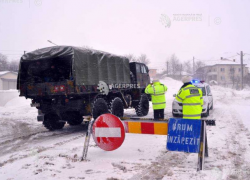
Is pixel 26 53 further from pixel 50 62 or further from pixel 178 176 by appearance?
pixel 178 176

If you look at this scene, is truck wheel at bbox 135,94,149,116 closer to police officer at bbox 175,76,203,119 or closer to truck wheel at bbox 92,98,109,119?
truck wheel at bbox 92,98,109,119

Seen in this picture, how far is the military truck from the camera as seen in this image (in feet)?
28.3

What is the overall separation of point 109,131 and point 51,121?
5090 mm

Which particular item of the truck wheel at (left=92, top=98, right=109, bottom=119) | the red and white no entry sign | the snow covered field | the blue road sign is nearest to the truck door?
the truck wheel at (left=92, top=98, right=109, bottom=119)

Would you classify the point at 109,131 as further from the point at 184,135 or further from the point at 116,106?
the point at 116,106

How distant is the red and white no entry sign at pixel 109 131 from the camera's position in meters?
5.53

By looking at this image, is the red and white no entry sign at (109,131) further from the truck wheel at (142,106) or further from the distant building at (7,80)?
the distant building at (7,80)

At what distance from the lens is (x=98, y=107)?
9.26 meters

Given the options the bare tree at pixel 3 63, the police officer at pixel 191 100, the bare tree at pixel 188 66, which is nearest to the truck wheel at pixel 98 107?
the police officer at pixel 191 100

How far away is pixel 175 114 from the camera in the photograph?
13.0m

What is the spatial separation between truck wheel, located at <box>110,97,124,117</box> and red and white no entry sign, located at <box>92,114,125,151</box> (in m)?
4.51

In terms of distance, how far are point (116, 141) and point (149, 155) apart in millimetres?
895

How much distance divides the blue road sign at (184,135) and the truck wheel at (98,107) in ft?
13.9

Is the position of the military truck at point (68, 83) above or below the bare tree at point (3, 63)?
below
